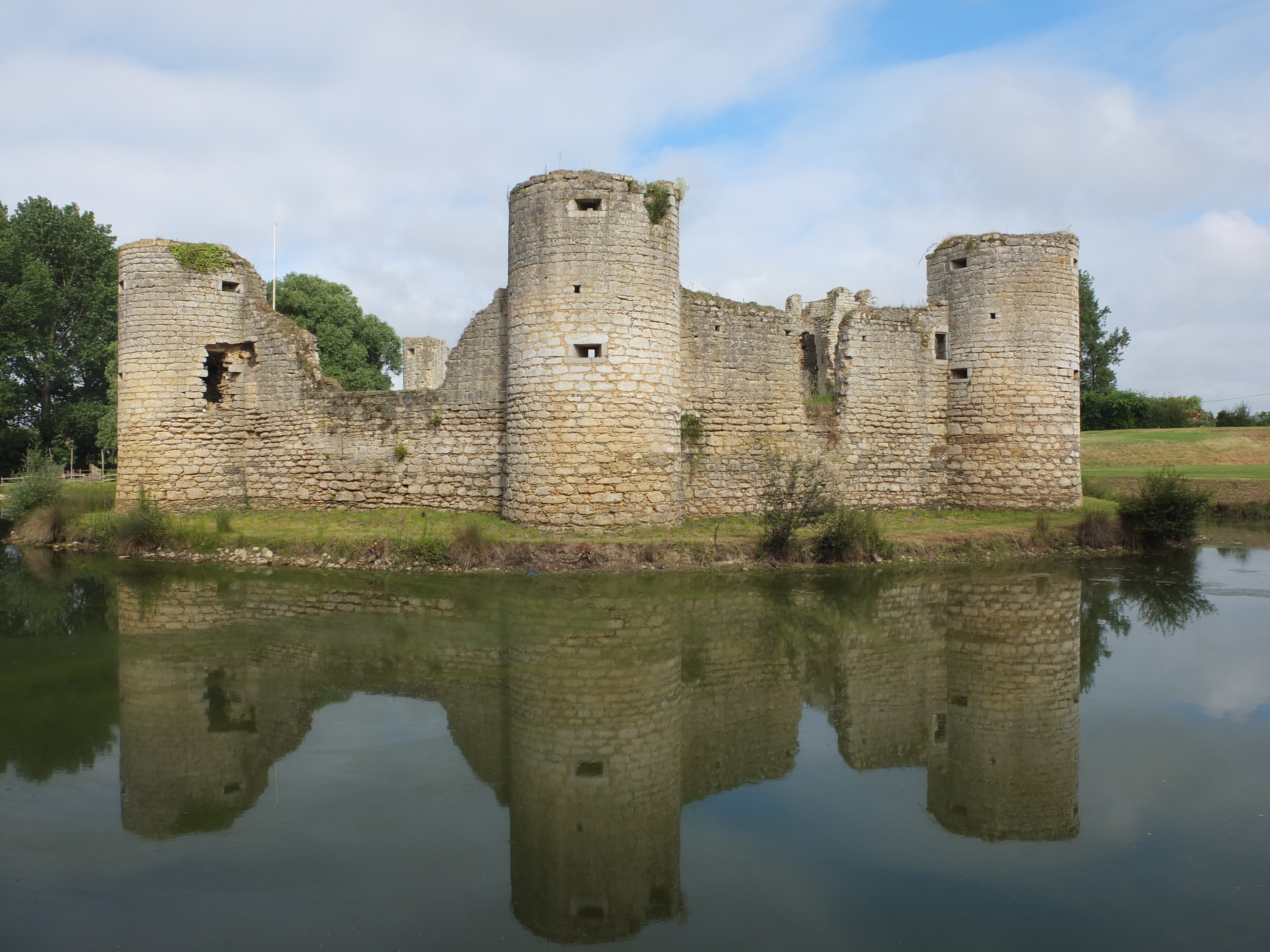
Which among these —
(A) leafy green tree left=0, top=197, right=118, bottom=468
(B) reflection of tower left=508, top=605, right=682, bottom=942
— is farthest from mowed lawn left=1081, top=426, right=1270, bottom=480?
(A) leafy green tree left=0, top=197, right=118, bottom=468

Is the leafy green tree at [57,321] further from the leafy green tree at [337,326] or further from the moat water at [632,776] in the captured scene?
the moat water at [632,776]

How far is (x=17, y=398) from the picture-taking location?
126 ft

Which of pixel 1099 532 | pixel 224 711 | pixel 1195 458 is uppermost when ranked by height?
pixel 1195 458

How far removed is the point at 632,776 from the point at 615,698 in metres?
1.63

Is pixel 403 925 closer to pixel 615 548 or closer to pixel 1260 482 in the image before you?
pixel 615 548

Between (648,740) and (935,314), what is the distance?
1485 centimetres

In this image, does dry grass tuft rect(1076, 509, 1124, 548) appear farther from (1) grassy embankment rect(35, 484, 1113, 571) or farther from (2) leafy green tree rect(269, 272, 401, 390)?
(2) leafy green tree rect(269, 272, 401, 390)

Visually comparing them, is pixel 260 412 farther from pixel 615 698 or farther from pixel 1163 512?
pixel 1163 512

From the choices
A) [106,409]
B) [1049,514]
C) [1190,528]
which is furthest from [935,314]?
[106,409]

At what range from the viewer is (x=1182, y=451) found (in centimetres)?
3169

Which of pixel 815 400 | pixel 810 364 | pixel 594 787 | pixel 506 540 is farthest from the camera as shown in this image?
Result: pixel 810 364

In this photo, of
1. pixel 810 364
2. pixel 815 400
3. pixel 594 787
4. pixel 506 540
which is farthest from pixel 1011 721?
pixel 810 364

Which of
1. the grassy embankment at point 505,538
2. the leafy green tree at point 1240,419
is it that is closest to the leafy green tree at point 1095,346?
the leafy green tree at point 1240,419

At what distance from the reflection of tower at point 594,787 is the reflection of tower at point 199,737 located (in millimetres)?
1879
